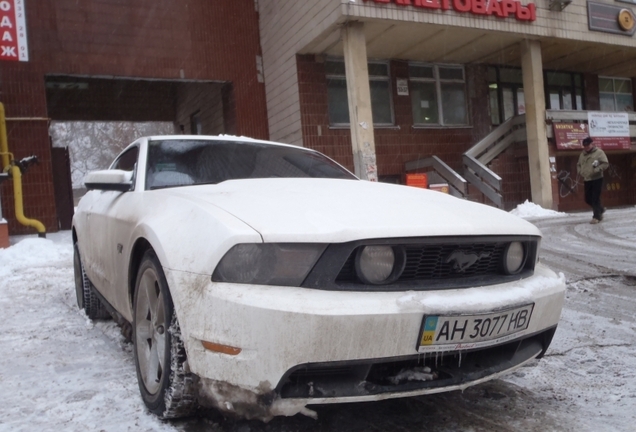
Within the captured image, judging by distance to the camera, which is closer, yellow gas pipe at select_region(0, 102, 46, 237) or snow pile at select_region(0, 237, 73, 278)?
snow pile at select_region(0, 237, 73, 278)

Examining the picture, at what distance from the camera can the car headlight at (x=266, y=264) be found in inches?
75.9

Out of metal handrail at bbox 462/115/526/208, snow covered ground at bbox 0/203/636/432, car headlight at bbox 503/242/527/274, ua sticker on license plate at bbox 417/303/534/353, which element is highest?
metal handrail at bbox 462/115/526/208

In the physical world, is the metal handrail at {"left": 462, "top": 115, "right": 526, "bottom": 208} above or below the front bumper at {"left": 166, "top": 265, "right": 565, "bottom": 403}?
above

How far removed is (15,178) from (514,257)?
36.3 ft

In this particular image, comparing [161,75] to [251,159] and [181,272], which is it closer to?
[251,159]

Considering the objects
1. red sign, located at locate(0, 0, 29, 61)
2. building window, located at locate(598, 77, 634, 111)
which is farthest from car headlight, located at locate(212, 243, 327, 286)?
building window, located at locate(598, 77, 634, 111)

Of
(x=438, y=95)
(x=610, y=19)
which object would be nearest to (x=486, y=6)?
(x=438, y=95)

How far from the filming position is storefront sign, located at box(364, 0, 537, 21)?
38.9ft

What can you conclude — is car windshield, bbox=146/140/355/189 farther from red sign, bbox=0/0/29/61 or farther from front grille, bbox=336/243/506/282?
red sign, bbox=0/0/29/61

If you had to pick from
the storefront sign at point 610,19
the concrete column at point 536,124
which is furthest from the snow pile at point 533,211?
the storefront sign at point 610,19

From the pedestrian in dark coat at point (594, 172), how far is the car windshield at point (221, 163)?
740 centimetres

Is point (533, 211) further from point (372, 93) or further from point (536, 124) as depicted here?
point (372, 93)

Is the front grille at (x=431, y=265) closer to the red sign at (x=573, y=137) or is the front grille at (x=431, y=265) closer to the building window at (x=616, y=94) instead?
the red sign at (x=573, y=137)

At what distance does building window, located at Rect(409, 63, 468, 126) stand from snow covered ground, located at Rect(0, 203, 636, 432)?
458 inches
